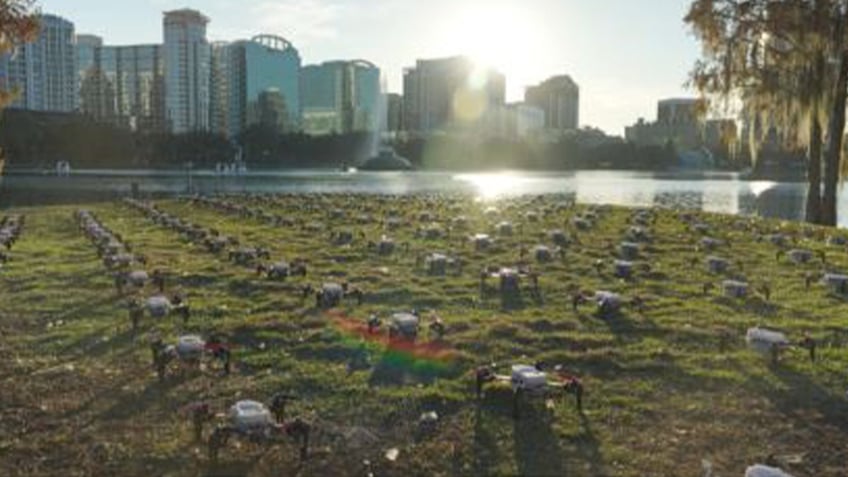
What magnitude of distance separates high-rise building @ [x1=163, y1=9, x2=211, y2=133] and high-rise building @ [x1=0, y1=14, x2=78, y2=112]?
20673mm

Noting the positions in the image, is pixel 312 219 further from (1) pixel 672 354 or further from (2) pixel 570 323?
(1) pixel 672 354

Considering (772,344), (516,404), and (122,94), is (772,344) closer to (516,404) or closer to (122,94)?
(516,404)

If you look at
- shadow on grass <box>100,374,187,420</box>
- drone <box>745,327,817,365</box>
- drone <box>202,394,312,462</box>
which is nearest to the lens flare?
shadow on grass <box>100,374,187,420</box>

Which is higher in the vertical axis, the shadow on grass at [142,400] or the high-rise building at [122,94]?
the high-rise building at [122,94]

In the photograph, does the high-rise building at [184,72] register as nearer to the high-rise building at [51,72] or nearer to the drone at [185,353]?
the high-rise building at [51,72]

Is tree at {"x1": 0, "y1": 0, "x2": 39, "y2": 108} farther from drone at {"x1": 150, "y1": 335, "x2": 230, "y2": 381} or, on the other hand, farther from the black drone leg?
the black drone leg

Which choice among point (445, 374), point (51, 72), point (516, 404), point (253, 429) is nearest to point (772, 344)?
point (516, 404)

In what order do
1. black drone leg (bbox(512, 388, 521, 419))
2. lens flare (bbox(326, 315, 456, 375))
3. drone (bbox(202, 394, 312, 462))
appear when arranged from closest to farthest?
drone (bbox(202, 394, 312, 462)) < black drone leg (bbox(512, 388, 521, 419)) < lens flare (bbox(326, 315, 456, 375))

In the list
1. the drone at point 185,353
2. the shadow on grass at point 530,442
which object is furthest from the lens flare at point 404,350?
the drone at point 185,353

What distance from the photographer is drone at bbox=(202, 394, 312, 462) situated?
23.9 feet

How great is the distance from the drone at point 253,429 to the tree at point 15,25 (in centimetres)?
840

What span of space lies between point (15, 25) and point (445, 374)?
882cm

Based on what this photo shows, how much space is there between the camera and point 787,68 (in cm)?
2920

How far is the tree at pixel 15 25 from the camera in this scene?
42.4ft
